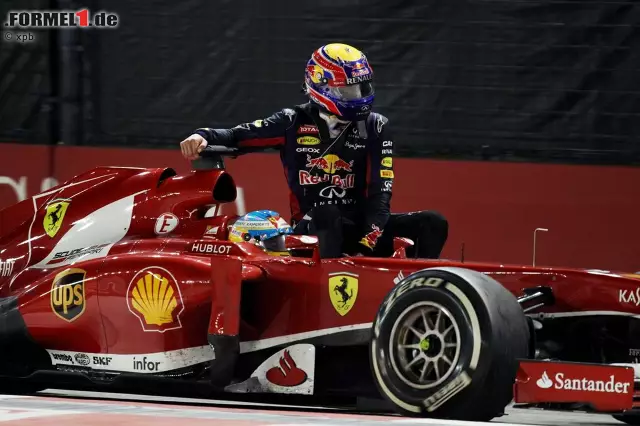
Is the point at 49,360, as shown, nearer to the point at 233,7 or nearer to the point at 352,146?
the point at 352,146

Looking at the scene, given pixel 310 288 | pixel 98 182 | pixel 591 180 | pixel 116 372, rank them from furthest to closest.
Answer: pixel 591 180 < pixel 98 182 < pixel 116 372 < pixel 310 288

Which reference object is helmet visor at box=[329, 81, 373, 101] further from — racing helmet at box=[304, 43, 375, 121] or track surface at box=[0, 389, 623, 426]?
track surface at box=[0, 389, 623, 426]

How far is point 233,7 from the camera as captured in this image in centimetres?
927

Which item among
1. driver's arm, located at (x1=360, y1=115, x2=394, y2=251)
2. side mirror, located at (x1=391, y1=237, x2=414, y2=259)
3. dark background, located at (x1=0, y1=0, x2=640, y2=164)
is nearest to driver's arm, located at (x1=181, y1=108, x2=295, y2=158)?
→ driver's arm, located at (x1=360, y1=115, x2=394, y2=251)

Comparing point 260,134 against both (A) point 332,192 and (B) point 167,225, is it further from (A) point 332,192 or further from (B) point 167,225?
(B) point 167,225

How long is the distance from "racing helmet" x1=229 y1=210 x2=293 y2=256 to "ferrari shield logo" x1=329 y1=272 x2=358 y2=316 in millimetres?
578

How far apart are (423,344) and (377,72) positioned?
14.0 feet

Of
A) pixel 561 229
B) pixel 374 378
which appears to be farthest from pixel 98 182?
pixel 561 229

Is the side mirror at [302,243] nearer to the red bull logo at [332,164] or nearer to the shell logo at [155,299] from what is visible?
the shell logo at [155,299]

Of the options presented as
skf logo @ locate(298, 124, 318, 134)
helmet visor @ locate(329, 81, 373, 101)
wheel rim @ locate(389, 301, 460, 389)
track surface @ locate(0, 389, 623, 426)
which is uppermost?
helmet visor @ locate(329, 81, 373, 101)

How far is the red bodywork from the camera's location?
5.40 m

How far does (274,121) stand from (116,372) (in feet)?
5.08

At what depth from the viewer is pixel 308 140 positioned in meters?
6.75

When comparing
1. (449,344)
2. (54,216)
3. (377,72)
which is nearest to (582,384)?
(449,344)
